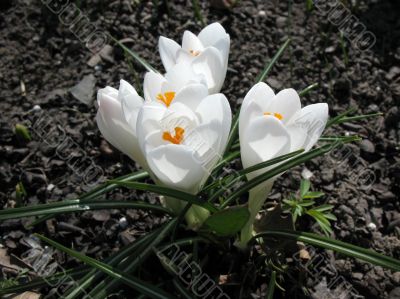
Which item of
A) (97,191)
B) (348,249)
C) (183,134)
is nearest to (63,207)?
(97,191)

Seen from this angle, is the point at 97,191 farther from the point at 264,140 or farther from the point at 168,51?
the point at 264,140

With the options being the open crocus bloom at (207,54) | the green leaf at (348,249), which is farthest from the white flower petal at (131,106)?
the green leaf at (348,249)

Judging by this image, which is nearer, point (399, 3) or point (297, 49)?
point (297, 49)

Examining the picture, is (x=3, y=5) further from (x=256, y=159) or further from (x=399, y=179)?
(x=399, y=179)

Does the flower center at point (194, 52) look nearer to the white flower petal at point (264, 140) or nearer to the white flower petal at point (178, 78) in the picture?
the white flower petal at point (178, 78)

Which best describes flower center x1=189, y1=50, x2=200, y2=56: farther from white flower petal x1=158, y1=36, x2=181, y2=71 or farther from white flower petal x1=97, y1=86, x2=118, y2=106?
white flower petal x1=97, y1=86, x2=118, y2=106

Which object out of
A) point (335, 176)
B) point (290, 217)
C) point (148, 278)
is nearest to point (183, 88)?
point (290, 217)
